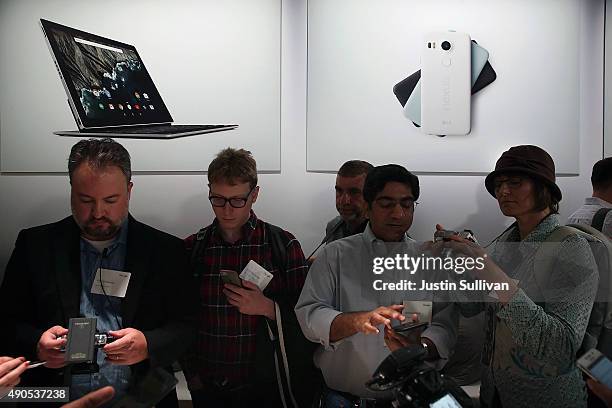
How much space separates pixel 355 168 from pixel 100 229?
2.72 ft

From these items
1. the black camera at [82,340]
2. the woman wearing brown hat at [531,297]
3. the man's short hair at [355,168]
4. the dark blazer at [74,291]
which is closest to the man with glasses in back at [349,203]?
the man's short hair at [355,168]

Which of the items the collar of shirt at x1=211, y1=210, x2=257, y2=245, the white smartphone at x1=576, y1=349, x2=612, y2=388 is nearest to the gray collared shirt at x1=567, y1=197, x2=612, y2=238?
the white smartphone at x1=576, y1=349, x2=612, y2=388

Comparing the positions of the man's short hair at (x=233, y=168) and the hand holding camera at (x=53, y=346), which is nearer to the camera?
the hand holding camera at (x=53, y=346)

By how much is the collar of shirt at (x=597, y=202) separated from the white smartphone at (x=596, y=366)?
0.46m

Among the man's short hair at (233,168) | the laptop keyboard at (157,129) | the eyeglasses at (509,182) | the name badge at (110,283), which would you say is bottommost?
the name badge at (110,283)

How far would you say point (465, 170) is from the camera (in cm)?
192

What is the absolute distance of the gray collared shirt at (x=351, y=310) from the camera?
1856 mm

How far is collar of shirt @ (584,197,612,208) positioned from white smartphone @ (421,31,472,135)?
449mm

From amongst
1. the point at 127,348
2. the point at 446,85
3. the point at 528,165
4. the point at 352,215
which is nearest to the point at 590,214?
the point at 528,165

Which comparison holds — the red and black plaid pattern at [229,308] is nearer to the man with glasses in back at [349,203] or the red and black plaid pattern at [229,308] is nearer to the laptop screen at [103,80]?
the man with glasses in back at [349,203]

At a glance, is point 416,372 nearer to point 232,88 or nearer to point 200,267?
point 200,267

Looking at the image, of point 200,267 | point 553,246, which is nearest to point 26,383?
point 200,267

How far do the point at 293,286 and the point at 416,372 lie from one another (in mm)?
464

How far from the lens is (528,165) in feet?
6.14
